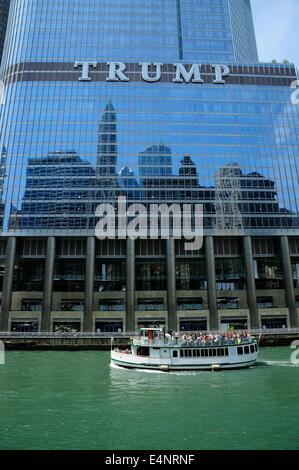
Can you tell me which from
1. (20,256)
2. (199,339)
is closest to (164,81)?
(20,256)

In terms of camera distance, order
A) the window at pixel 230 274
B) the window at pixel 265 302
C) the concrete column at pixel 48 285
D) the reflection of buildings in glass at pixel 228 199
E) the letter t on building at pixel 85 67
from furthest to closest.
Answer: the letter t on building at pixel 85 67, the window at pixel 230 274, the window at pixel 265 302, the reflection of buildings in glass at pixel 228 199, the concrete column at pixel 48 285

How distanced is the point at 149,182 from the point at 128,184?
538cm

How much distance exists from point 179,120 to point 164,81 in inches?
543

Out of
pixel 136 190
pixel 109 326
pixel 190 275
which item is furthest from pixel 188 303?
pixel 136 190

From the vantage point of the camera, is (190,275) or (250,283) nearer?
(250,283)

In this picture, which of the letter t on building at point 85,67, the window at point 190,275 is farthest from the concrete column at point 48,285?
the letter t on building at point 85,67

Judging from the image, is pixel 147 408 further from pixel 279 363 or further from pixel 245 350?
pixel 279 363

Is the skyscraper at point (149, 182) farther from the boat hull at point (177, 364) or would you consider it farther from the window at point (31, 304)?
the boat hull at point (177, 364)

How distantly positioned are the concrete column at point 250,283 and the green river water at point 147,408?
3809cm

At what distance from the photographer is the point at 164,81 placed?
101 metres

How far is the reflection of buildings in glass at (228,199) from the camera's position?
292 feet

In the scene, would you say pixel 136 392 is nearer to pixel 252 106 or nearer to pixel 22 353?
pixel 22 353

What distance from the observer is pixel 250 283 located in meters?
85.5

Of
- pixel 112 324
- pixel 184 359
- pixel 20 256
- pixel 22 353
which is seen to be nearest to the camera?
pixel 184 359
